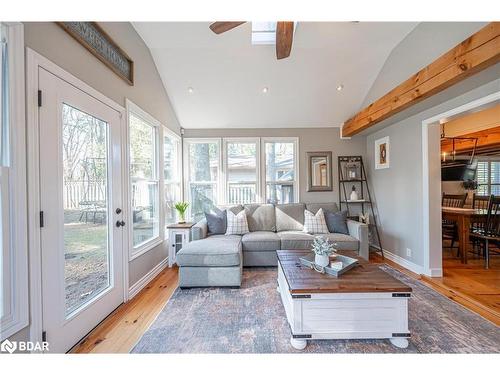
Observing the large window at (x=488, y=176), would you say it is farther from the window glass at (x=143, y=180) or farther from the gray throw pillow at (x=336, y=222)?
the window glass at (x=143, y=180)

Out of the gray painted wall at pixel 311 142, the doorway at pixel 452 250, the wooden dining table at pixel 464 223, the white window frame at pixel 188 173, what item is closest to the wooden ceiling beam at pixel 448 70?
the doorway at pixel 452 250

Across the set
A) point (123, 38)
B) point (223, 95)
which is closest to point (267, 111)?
point (223, 95)

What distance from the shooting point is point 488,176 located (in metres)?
6.04

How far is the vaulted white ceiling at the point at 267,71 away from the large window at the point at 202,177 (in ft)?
1.58

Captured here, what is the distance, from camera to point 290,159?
452 centimetres

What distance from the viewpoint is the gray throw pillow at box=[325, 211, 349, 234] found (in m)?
3.71

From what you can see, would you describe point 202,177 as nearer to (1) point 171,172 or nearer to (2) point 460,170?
(1) point 171,172

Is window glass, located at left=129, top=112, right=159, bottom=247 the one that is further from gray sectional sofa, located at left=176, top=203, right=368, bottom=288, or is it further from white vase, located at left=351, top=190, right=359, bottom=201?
white vase, located at left=351, top=190, right=359, bottom=201

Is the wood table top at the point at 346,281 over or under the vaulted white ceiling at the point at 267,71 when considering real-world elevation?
under

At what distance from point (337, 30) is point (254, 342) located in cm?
358

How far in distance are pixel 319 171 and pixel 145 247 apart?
3398 mm

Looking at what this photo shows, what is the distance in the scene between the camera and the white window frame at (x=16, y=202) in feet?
4.22

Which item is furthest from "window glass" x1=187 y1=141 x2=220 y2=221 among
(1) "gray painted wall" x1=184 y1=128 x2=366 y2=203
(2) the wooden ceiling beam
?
(2) the wooden ceiling beam

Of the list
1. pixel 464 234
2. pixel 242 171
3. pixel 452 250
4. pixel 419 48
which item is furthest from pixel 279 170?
pixel 452 250
